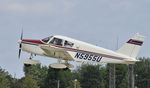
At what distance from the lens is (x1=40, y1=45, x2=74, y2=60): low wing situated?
30500 mm

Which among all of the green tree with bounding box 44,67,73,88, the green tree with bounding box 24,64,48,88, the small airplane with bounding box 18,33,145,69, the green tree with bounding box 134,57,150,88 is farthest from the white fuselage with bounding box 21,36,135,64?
the green tree with bounding box 24,64,48,88

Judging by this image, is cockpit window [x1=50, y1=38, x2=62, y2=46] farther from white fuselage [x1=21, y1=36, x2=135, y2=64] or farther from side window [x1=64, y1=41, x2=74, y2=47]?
side window [x1=64, y1=41, x2=74, y2=47]

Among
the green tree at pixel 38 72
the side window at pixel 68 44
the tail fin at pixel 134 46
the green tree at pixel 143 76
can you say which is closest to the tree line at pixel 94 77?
the green tree at pixel 143 76

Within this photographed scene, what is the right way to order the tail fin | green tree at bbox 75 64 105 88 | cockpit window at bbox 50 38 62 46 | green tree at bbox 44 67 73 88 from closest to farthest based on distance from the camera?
cockpit window at bbox 50 38 62 46
the tail fin
green tree at bbox 44 67 73 88
green tree at bbox 75 64 105 88

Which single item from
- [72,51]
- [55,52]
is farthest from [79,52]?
[55,52]

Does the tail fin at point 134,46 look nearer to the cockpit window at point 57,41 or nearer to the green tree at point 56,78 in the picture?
the cockpit window at point 57,41

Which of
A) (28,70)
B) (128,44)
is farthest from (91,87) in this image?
(128,44)

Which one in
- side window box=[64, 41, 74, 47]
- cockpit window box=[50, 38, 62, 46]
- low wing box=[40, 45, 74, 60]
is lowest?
low wing box=[40, 45, 74, 60]

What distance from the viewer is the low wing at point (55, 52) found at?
30.5 m

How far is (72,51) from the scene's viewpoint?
3169 cm

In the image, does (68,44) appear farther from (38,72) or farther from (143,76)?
(38,72)

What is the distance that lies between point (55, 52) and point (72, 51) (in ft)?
4.42

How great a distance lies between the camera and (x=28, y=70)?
97562 millimetres

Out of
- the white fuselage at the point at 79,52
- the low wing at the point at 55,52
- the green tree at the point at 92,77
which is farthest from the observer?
the green tree at the point at 92,77
